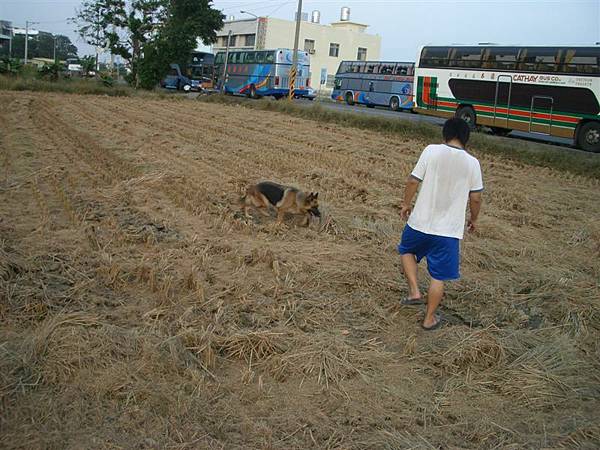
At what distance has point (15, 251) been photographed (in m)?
4.84

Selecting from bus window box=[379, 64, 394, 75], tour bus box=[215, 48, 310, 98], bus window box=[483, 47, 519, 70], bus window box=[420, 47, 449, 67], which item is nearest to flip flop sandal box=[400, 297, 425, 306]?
bus window box=[483, 47, 519, 70]

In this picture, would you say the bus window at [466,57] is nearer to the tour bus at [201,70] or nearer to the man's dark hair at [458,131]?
the man's dark hair at [458,131]

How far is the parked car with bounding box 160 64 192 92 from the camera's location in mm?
42625

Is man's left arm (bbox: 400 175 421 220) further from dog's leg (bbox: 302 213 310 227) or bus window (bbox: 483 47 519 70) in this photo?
bus window (bbox: 483 47 519 70)

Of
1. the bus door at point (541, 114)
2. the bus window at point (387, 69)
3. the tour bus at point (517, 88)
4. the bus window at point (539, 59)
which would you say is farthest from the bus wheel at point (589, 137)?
the bus window at point (387, 69)

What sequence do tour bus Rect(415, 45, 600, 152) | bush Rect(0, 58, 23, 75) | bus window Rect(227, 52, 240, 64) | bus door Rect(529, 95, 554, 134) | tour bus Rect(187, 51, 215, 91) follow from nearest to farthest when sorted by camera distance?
tour bus Rect(415, 45, 600, 152), bus door Rect(529, 95, 554, 134), bush Rect(0, 58, 23, 75), bus window Rect(227, 52, 240, 64), tour bus Rect(187, 51, 215, 91)

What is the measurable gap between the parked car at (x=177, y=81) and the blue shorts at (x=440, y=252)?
40795 millimetres

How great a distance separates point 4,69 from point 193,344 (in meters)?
32.1

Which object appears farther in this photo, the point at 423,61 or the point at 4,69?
the point at 4,69

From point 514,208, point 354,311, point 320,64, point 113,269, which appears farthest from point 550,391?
point 320,64

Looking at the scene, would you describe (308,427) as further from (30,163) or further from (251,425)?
(30,163)

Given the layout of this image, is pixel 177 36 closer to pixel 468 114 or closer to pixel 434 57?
pixel 434 57

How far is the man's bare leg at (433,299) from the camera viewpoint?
4172 mm

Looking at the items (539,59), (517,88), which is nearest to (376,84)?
(517,88)
